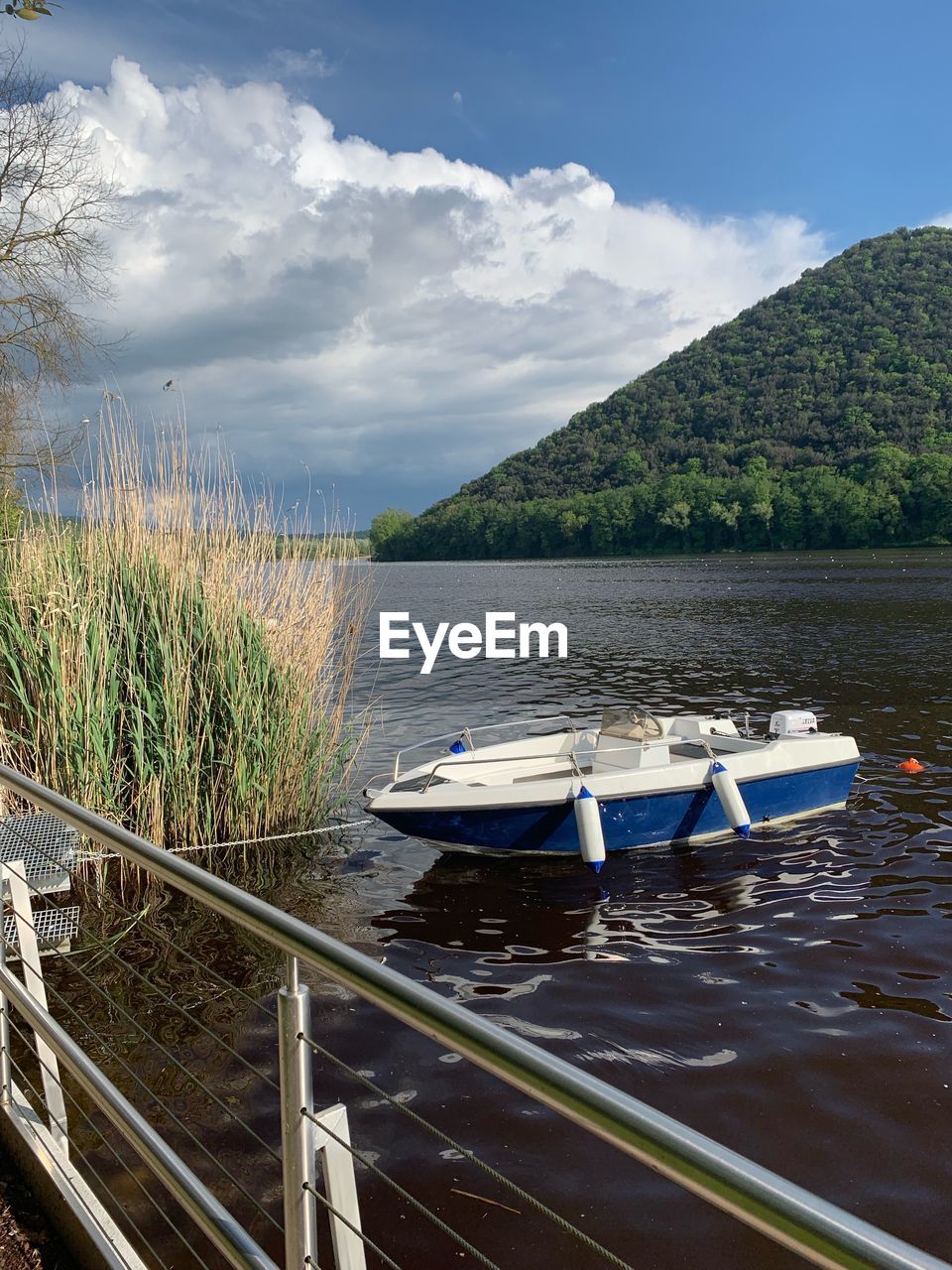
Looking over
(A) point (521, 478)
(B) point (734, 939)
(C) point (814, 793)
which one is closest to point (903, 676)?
(C) point (814, 793)

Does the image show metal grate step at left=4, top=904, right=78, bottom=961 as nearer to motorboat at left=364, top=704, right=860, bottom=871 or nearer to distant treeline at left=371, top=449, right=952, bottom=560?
motorboat at left=364, top=704, right=860, bottom=871

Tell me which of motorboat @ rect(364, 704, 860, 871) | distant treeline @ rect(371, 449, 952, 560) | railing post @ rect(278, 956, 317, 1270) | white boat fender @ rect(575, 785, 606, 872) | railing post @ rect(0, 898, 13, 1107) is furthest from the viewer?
distant treeline @ rect(371, 449, 952, 560)

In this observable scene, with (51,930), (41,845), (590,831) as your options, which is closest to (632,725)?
(590,831)

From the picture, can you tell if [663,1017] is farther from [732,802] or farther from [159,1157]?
[159,1157]

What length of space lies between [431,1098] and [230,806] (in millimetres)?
2983

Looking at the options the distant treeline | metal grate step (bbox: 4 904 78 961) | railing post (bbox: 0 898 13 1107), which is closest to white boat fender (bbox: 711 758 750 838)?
metal grate step (bbox: 4 904 78 961)

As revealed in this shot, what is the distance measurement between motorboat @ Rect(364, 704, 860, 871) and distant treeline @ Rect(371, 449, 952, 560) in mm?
44976

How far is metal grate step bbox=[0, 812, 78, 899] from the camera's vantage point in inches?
157

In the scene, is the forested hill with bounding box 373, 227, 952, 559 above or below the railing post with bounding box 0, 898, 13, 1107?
above

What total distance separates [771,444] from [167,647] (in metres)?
98.0

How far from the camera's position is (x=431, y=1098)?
471 centimetres

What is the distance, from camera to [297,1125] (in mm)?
1665

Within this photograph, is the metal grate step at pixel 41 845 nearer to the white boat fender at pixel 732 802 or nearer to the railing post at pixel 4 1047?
the railing post at pixel 4 1047

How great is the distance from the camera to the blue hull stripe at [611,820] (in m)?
7.84
